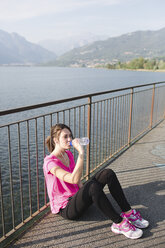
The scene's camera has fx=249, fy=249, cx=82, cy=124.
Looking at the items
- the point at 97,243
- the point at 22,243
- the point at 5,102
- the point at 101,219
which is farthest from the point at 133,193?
the point at 5,102

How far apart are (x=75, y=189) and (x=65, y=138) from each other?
0.64 m

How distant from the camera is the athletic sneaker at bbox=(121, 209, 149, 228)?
2664 millimetres

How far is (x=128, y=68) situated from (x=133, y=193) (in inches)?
4623

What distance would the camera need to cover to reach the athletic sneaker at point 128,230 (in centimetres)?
250

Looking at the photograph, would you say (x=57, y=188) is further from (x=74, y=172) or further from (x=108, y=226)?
(x=108, y=226)

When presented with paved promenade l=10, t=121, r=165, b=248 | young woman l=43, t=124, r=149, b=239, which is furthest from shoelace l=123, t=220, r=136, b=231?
paved promenade l=10, t=121, r=165, b=248

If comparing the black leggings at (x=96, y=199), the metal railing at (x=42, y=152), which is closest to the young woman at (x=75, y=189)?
the black leggings at (x=96, y=199)

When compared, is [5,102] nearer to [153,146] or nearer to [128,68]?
[153,146]

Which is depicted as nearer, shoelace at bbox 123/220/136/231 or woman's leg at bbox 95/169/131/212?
shoelace at bbox 123/220/136/231

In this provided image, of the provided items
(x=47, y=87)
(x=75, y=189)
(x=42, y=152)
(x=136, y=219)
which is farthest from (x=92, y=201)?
(x=47, y=87)

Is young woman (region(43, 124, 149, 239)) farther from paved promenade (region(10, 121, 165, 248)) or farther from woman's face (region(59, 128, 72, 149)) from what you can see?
paved promenade (region(10, 121, 165, 248))

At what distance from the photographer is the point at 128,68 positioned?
11588cm

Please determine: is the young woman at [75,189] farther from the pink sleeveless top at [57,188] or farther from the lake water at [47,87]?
the lake water at [47,87]

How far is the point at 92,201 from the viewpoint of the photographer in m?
2.54
